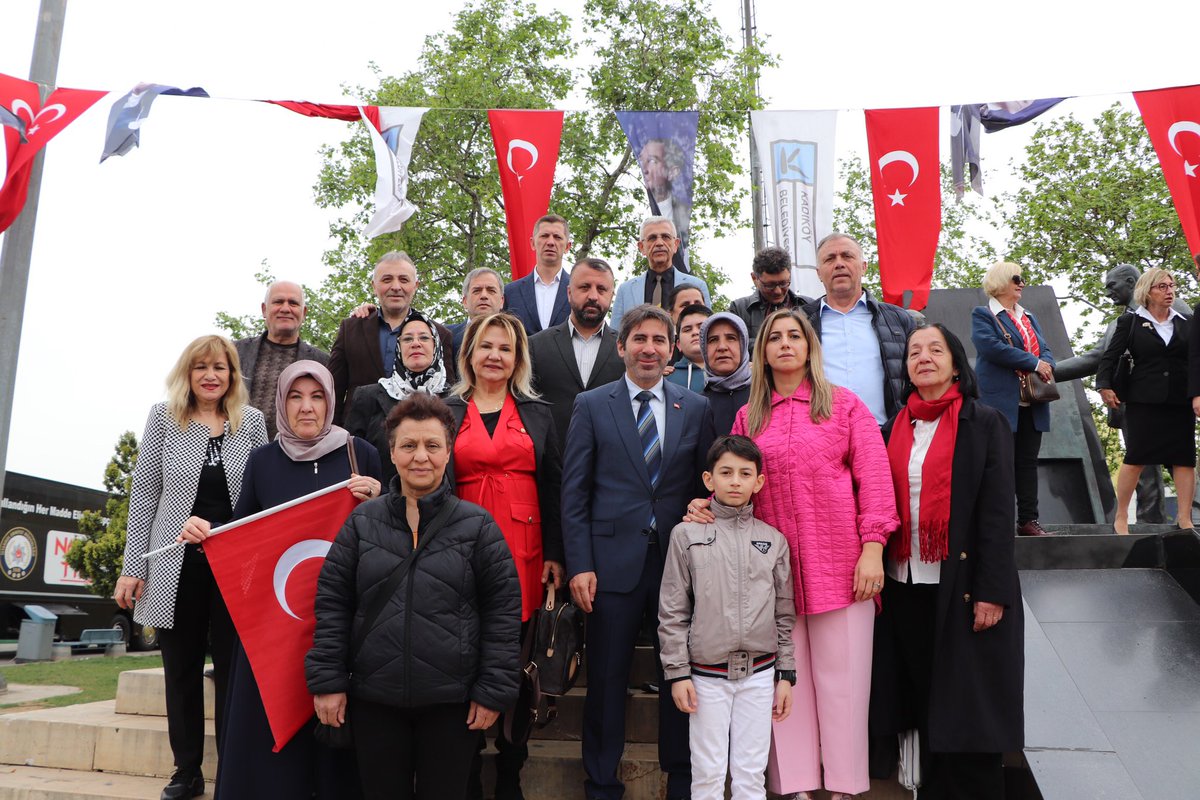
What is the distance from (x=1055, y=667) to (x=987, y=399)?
79.2 inches

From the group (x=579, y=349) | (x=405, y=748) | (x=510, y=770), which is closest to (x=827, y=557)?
(x=510, y=770)

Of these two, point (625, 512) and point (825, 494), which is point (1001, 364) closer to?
point (825, 494)

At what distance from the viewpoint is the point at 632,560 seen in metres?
3.72

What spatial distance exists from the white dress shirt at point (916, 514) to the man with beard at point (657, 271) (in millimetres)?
2235

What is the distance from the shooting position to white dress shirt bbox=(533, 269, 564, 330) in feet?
19.9

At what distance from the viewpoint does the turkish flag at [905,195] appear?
8.41 m

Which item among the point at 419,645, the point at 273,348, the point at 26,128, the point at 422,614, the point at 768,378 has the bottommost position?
the point at 419,645

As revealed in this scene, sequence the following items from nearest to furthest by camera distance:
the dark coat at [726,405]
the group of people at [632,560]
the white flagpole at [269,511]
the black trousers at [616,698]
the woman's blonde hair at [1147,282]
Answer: the group of people at [632,560] < the white flagpole at [269,511] < the black trousers at [616,698] < the dark coat at [726,405] < the woman's blonde hair at [1147,282]

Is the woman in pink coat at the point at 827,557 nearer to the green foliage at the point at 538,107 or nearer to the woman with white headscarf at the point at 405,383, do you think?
the woman with white headscarf at the point at 405,383

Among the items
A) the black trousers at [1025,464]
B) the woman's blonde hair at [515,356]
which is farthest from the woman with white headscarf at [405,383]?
the black trousers at [1025,464]

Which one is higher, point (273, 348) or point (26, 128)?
point (26, 128)

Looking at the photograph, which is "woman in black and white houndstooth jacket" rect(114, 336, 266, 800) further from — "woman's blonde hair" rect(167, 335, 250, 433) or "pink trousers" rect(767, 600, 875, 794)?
"pink trousers" rect(767, 600, 875, 794)

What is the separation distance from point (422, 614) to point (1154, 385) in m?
5.51

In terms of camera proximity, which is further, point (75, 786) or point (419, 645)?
point (75, 786)
